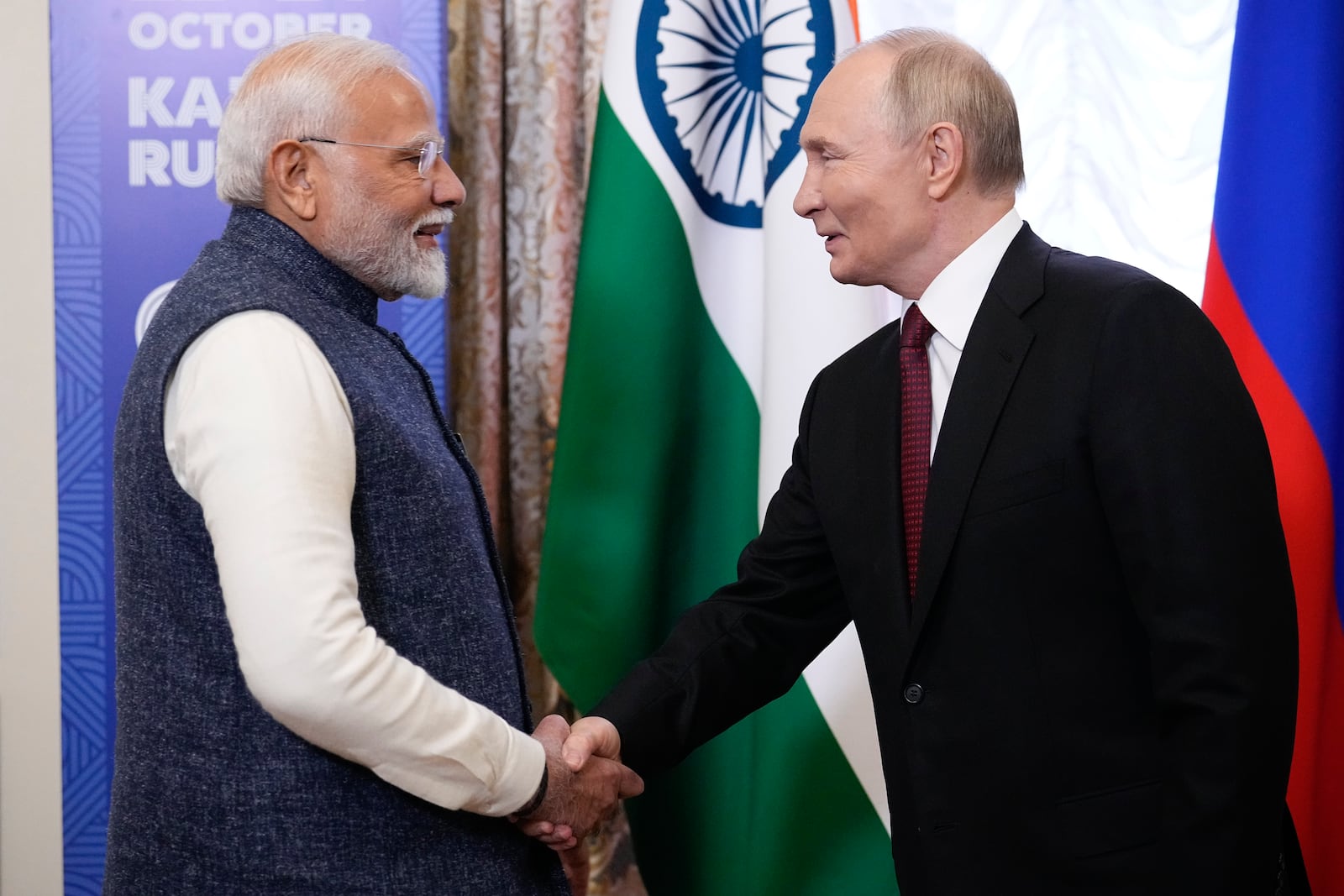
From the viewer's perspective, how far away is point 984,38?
283cm

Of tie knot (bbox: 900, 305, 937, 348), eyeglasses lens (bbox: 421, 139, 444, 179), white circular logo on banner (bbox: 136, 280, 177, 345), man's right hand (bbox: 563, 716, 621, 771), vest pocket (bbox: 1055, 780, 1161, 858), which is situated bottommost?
man's right hand (bbox: 563, 716, 621, 771)

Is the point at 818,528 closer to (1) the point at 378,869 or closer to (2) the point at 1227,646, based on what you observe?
(2) the point at 1227,646

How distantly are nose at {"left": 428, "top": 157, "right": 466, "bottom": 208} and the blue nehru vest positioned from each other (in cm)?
27

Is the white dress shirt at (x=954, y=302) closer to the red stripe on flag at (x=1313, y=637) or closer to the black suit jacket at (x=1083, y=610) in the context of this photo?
the black suit jacket at (x=1083, y=610)

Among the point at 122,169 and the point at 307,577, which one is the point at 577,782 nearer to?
the point at 307,577

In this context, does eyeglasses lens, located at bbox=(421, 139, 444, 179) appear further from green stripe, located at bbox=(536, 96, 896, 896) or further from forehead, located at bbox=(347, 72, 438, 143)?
green stripe, located at bbox=(536, 96, 896, 896)

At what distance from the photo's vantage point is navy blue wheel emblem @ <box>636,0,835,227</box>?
2410 mm

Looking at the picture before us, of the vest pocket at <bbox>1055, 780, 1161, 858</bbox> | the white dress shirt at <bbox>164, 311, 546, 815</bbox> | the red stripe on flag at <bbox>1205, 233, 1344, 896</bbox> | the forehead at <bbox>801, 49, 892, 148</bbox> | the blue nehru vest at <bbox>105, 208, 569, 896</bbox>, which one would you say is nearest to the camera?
the white dress shirt at <bbox>164, 311, 546, 815</bbox>

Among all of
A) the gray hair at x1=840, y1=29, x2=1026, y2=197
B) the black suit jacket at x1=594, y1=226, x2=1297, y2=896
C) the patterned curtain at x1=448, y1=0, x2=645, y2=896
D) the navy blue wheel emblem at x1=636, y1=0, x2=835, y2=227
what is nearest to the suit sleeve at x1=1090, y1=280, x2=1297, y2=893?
the black suit jacket at x1=594, y1=226, x2=1297, y2=896

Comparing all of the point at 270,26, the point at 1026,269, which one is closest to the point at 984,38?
the point at 1026,269

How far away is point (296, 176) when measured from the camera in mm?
1523

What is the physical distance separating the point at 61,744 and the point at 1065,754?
1.87 meters

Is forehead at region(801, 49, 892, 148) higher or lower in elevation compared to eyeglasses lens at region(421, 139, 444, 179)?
higher

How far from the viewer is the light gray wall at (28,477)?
228 centimetres
